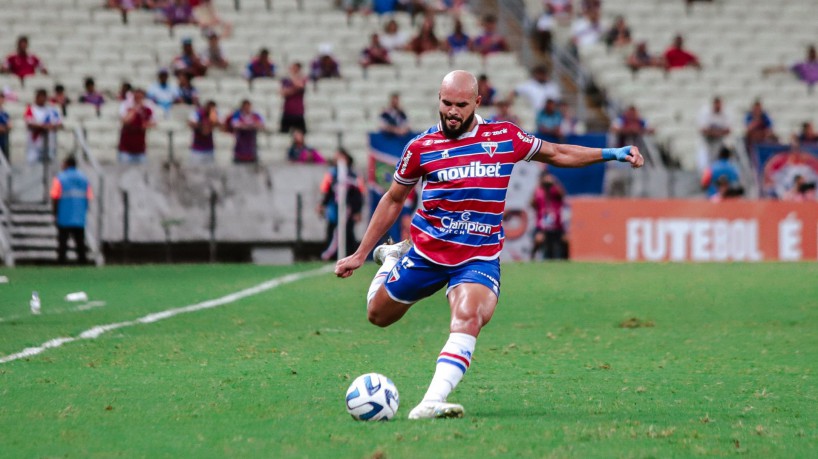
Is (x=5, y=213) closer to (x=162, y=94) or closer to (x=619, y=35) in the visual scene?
(x=162, y=94)

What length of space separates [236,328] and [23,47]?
15.1 meters

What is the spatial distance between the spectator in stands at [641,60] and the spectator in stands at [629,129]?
3.64 metres

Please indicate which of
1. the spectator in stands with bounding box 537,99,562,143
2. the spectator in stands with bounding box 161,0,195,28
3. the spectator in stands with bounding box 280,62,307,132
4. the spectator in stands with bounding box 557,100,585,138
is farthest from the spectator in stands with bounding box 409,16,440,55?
the spectator in stands with bounding box 161,0,195,28

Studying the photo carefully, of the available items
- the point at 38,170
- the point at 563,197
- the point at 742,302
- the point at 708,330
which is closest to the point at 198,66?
the point at 38,170

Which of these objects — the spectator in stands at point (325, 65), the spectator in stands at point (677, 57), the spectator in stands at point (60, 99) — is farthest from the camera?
the spectator in stands at point (677, 57)

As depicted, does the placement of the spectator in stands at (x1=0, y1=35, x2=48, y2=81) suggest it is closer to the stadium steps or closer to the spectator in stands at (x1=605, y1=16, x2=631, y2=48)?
the stadium steps

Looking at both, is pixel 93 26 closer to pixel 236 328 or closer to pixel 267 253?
pixel 267 253

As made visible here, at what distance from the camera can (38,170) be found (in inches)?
929

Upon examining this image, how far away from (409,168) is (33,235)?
17267mm

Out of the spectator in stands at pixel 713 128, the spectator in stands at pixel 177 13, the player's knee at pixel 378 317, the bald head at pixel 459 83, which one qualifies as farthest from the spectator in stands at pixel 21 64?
the bald head at pixel 459 83

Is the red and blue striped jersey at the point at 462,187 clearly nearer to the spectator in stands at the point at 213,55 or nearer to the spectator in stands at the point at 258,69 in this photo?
the spectator in stands at the point at 258,69

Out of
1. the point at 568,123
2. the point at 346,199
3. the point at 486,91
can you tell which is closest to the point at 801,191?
the point at 568,123

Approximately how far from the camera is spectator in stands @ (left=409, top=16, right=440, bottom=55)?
27844 millimetres

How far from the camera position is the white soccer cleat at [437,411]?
22.4 ft
